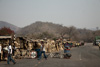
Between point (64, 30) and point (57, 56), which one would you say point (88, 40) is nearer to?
point (64, 30)

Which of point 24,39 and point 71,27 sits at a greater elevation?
point 71,27

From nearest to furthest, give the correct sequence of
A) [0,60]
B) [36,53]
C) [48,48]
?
1. [0,60]
2. [36,53]
3. [48,48]

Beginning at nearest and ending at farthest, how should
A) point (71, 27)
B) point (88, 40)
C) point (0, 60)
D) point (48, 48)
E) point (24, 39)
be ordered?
point (0, 60)
point (24, 39)
point (48, 48)
point (71, 27)
point (88, 40)

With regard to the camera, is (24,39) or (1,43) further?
(24,39)

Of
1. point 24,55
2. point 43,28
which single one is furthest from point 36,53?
point 43,28

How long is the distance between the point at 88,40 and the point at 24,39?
171 meters

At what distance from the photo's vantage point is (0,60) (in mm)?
21188

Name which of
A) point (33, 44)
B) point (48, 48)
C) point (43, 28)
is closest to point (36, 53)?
point (33, 44)

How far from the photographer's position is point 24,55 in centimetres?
2397

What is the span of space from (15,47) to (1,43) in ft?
7.89

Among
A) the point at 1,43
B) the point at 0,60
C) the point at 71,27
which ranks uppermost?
the point at 71,27

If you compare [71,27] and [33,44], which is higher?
[71,27]

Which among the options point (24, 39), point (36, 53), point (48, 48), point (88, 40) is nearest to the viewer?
point (36, 53)

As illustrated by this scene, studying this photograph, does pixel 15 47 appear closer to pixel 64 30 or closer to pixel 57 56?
pixel 57 56
